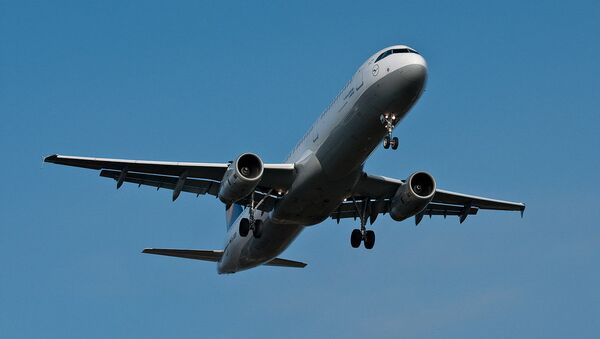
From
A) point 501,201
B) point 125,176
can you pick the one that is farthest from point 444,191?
point 125,176

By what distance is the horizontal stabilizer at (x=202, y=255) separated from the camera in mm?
48537

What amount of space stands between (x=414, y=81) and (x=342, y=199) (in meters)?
6.21

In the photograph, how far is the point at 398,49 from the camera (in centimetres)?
3853

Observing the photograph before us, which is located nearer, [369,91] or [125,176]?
[369,91]

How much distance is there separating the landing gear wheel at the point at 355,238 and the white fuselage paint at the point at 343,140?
95.9 inches

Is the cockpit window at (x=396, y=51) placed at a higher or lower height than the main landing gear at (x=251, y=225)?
higher

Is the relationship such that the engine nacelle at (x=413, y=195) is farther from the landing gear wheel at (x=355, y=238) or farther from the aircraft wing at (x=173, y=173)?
the aircraft wing at (x=173, y=173)

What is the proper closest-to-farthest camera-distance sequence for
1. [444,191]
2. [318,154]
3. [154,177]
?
1. [318,154]
2. [154,177]
3. [444,191]

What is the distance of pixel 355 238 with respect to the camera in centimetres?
4559

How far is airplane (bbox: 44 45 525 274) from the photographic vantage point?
38.0 metres

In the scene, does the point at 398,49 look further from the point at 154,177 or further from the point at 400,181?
the point at 154,177

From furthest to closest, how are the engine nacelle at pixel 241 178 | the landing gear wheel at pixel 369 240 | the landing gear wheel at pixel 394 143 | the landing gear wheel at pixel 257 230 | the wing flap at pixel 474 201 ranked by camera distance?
the wing flap at pixel 474 201, the landing gear wheel at pixel 369 240, the landing gear wheel at pixel 257 230, the engine nacelle at pixel 241 178, the landing gear wheel at pixel 394 143

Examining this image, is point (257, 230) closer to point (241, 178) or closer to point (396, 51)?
point (241, 178)

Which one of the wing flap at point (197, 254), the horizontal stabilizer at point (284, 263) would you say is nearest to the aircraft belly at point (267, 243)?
the wing flap at point (197, 254)
